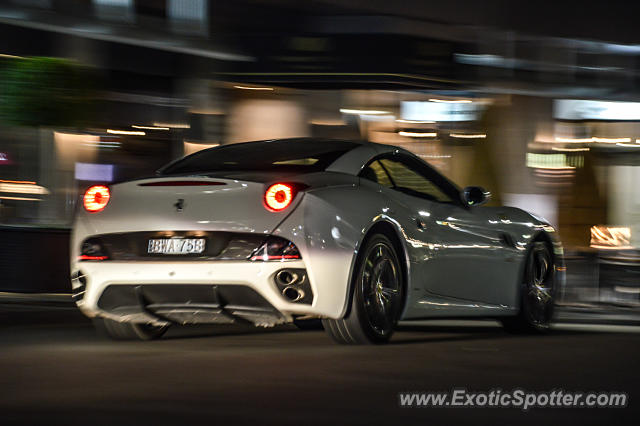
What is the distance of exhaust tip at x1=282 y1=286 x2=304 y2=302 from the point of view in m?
7.14

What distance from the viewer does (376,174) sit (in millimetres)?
7957

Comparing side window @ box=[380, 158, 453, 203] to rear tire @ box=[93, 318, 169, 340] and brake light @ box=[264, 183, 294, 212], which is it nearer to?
brake light @ box=[264, 183, 294, 212]

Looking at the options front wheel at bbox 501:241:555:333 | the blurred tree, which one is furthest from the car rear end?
the blurred tree

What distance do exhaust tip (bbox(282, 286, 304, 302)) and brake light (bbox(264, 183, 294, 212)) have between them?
0.44m

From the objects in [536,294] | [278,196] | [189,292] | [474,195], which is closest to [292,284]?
[278,196]

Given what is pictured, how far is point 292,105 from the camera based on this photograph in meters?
20.7

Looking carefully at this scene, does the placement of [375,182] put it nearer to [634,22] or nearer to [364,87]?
[364,87]

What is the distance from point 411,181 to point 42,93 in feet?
20.2

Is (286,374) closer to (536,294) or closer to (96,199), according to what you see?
(96,199)

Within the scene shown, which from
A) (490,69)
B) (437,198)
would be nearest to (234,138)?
(490,69)

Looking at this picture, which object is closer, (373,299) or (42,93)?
(373,299)

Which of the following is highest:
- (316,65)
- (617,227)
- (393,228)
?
(316,65)

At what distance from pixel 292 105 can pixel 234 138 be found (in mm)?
1233

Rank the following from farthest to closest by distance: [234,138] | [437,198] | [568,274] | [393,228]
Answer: [234,138]
[568,274]
[437,198]
[393,228]
